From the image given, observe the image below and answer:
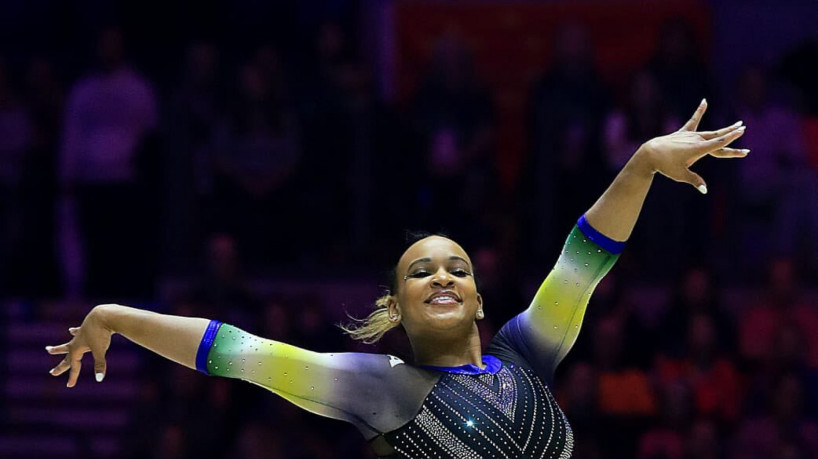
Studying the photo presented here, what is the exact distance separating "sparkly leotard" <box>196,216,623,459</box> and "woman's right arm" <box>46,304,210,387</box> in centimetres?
4

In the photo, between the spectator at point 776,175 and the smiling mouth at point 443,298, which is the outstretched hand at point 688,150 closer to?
the smiling mouth at point 443,298

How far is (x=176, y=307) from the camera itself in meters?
7.26

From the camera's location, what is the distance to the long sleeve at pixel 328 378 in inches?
143

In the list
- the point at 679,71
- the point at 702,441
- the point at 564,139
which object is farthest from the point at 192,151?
the point at 702,441

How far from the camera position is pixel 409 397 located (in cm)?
363

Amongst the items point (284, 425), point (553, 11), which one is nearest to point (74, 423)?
point (284, 425)

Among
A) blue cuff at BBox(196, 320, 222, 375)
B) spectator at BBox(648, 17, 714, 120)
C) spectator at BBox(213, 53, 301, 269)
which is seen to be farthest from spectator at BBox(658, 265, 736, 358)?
blue cuff at BBox(196, 320, 222, 375)

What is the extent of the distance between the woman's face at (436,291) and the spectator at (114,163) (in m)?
4.27

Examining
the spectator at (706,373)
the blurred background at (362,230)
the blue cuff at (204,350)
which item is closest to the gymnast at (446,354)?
the blue cuff at (204,350)

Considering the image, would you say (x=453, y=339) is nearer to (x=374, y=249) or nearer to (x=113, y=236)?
(x=374, y=249)

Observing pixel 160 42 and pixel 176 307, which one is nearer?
pixel 176 307

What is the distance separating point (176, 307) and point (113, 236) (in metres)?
0.89

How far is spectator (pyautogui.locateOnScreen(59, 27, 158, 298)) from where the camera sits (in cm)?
783

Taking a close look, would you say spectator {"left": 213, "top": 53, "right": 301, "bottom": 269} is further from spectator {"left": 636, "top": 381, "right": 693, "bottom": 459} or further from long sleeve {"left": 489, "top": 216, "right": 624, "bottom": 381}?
long sleeve {"left": 489, "top": 216, "right": 624, "bottom": 381}
